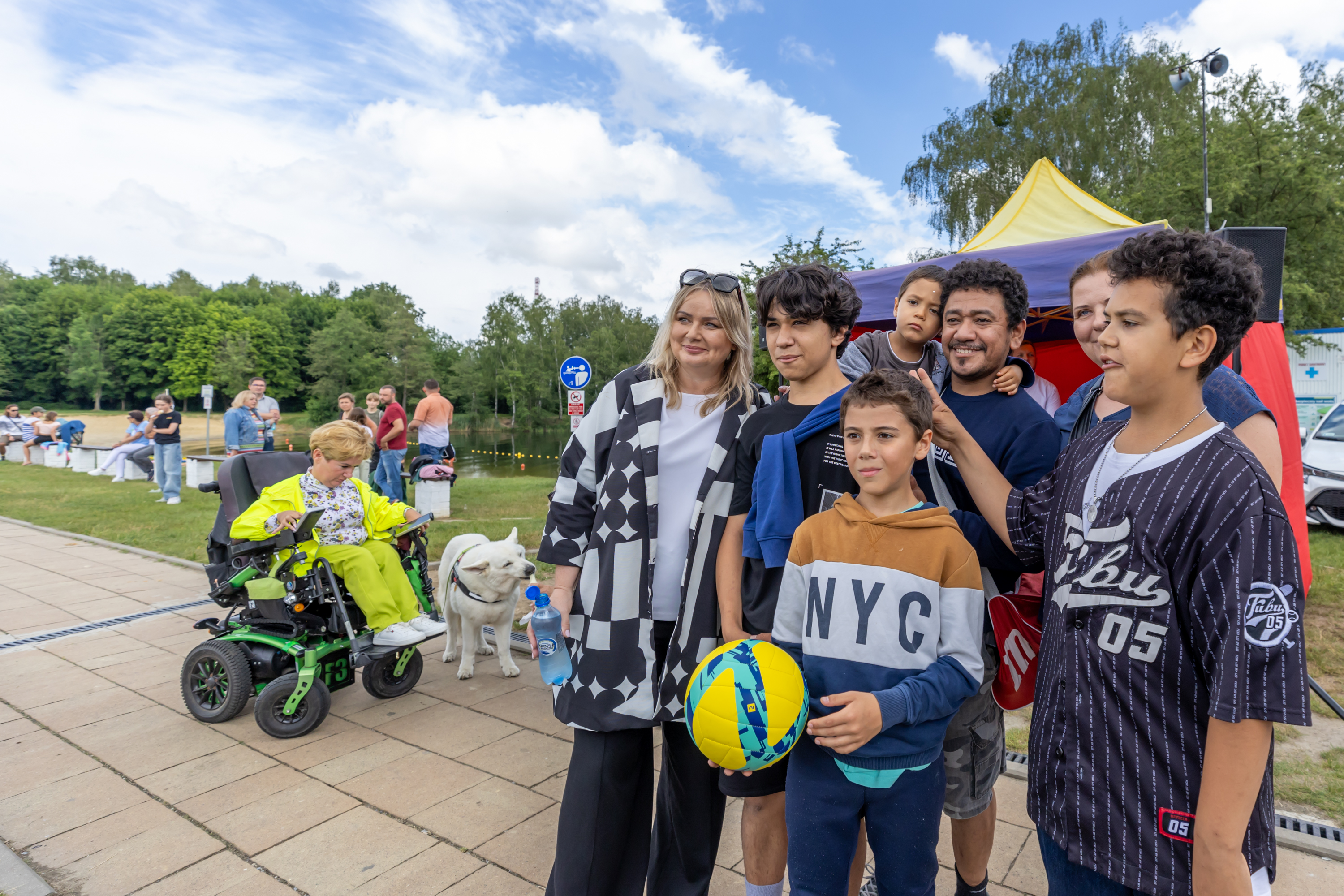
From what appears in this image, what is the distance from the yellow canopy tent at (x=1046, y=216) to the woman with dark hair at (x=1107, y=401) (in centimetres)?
505

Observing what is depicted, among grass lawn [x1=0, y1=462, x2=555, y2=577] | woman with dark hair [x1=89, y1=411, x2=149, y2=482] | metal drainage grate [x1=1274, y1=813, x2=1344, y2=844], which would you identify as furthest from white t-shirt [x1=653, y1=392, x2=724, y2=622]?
woman with dark hair [x1=89, y1=411, x2=149, y2=482]

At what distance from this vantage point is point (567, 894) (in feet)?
6.77

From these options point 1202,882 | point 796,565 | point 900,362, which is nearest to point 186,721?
point 796,565

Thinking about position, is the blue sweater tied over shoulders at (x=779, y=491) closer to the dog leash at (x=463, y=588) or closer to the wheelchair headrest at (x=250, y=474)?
the dog leash at (x=463, y=588)

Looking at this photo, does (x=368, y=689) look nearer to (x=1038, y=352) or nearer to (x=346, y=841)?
(x=346, y=841)

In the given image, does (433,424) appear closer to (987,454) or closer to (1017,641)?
(987,454)

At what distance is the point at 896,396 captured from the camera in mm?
1761

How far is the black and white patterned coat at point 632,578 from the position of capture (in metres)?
2.09

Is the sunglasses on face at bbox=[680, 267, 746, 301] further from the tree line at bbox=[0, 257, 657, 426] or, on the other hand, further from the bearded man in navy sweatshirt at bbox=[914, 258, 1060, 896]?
the tree line at bbox=[0, 257, 657, 426]

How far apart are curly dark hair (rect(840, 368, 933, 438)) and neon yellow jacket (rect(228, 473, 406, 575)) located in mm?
3248

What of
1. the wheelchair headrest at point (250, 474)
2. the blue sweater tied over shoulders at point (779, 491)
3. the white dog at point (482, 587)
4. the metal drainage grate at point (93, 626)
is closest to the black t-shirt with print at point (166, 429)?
the metal drainage grate at point (93, 626)

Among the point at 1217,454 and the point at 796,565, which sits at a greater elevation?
the point at 1217,454

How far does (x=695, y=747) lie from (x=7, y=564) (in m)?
9.81

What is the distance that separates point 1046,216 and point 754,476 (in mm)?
7240
